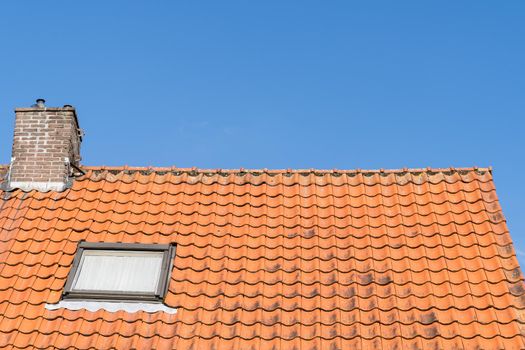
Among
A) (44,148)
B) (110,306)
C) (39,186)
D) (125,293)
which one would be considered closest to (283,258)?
(125,293)

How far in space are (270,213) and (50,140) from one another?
3.57 m

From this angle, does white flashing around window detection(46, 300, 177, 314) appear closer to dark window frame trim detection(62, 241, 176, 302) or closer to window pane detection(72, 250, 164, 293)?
dark window frame trim detection(62, 241, 176, 302)

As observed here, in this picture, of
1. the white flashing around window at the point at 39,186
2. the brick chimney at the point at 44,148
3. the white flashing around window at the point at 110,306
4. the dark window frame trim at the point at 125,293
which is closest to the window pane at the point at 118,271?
the dark window frame trim at the point at 125,293

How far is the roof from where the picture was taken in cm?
809

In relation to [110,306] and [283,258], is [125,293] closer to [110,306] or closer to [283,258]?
[110,306]

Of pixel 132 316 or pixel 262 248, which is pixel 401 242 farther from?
pixel 132 316

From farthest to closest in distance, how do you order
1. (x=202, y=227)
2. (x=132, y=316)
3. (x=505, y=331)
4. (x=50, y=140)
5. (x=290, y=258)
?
(x=50, y=140) < (x=202, y=227) < (x=290, y=258) < (x=132, y=316) < (x=505, y=331)

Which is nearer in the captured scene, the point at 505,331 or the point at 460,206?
the point at 505,331

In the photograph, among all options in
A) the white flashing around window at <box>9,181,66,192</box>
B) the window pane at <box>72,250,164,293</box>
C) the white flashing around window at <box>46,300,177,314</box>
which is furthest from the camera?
the white flashing around window at <box>9,181,66,192</box>

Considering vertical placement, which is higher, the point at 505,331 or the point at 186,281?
the point at 186,281

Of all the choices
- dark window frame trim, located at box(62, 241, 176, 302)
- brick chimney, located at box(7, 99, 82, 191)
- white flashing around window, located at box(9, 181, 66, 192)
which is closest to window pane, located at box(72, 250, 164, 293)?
dark window frame trim, located at box(62, 241, 176, 302)

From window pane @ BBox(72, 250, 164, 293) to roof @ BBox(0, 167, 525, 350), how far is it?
0.22 metres

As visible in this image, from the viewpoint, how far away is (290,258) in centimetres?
923

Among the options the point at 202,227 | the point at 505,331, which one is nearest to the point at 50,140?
the point at 202,227
